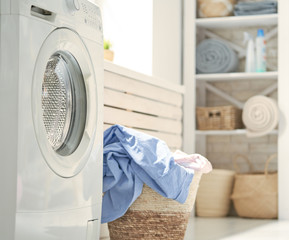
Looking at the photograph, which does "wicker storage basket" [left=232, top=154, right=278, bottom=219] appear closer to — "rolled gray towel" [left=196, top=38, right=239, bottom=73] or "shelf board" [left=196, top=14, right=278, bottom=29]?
"rolled gray towel" [left=196, top=38, right=239, bottom=73]

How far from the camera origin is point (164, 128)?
3.75 meters

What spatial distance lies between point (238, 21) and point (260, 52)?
0.30 metres

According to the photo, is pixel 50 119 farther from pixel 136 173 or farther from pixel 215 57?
pixel 215 57

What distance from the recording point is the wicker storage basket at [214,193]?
420 centimetres

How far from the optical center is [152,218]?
264 cm

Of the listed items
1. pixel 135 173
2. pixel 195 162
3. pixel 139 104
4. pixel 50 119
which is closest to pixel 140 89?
pixel 139 104

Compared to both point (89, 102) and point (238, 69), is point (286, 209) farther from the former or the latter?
point (89, 102)

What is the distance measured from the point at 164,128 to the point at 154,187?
3.98ft

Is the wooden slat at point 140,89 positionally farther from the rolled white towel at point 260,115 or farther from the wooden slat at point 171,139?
the rolled white towel at point 260,115

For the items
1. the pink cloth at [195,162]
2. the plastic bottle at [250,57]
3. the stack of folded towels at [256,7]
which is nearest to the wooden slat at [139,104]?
the pink cloth at [195,162]

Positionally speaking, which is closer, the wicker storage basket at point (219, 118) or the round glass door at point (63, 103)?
the round glass door at point (63, 103)

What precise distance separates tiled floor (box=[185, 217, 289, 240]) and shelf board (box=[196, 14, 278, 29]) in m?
1.43

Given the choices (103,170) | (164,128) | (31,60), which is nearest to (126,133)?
(103,170)

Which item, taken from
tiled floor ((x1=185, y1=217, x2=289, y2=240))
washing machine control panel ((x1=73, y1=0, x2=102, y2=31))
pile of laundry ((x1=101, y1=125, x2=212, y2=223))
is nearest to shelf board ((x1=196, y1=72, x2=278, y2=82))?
tiled floor ((x1=185, y1=217, x2=289, y2=240))
